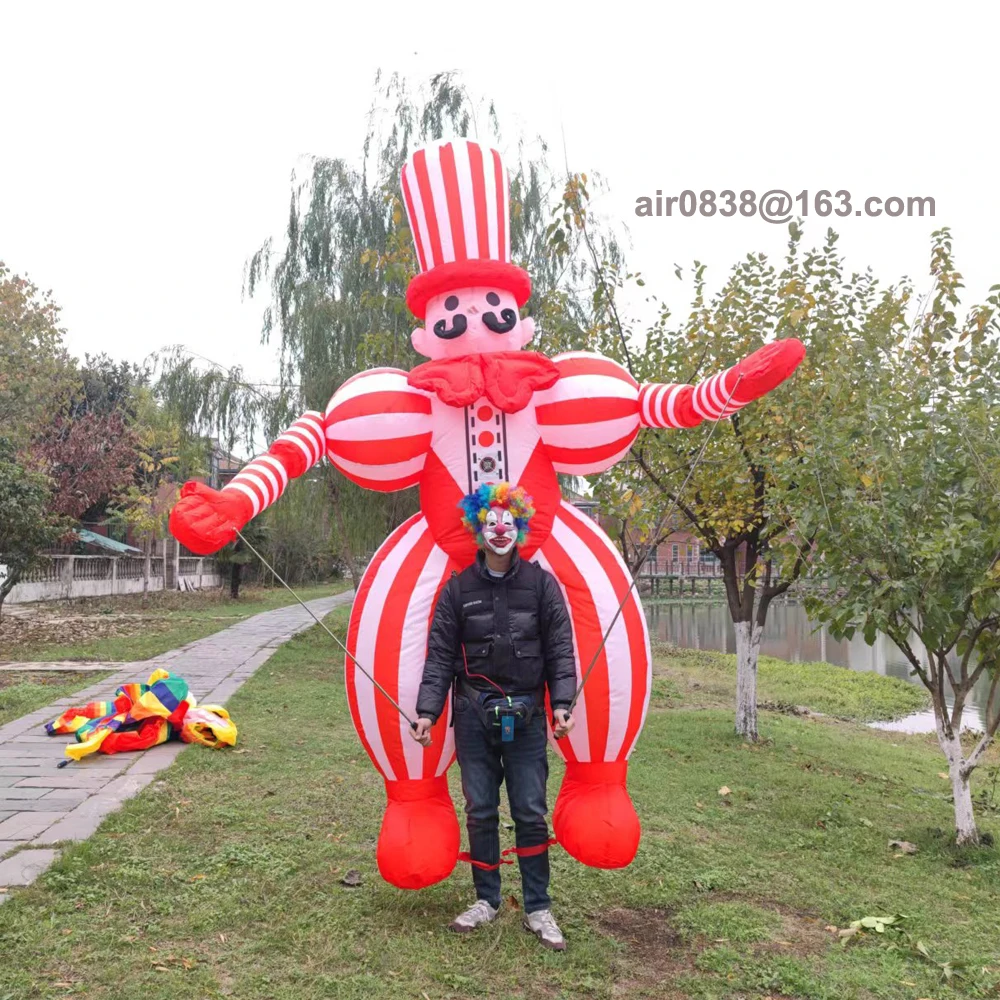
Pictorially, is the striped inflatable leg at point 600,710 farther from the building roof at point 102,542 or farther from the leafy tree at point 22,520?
the building roof at point 102,542

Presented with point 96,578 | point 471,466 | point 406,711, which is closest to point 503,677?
point 406,711

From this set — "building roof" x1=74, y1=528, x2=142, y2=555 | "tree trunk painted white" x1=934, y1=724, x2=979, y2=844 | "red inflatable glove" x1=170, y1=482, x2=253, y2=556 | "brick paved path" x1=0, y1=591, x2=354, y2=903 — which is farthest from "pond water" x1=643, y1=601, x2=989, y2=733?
"building roof" x1=74, y1=528, x2=142, y2=555

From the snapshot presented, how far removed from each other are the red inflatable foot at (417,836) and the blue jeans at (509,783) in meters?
0.11

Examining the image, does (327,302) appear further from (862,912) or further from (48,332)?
(48,332)

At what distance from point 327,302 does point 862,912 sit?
373 inches

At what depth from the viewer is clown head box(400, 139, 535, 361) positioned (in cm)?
376

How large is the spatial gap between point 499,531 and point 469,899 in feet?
5.40

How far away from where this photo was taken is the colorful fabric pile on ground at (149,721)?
6.25m

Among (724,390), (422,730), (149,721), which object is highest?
(724,390)

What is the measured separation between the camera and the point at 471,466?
3625 mm

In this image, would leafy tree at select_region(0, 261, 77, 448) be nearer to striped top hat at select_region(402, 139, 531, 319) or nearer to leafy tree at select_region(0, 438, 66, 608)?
leafy tree at select_region(0, 438, 66, 608)

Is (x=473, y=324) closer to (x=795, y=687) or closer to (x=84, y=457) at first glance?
(x=795, y=687)

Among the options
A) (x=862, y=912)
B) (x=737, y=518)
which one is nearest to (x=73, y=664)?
(x=737, y=518)

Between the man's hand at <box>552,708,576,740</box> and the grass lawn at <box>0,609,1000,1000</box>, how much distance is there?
81 cm
